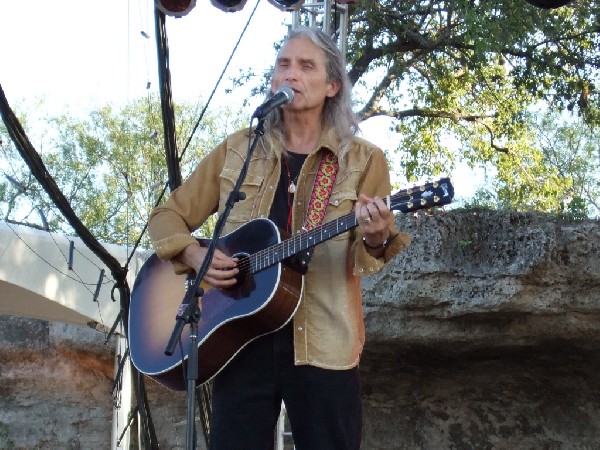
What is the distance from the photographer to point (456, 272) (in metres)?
5.70

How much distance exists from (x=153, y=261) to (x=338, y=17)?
3.34m

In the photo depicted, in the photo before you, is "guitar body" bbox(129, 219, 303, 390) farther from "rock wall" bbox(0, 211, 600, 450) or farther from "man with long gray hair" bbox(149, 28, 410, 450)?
"rock wall" bbox(0, 211, 600, 450)

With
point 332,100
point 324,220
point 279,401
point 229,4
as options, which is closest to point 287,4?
point 229,4

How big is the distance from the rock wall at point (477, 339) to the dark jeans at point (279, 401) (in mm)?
2927

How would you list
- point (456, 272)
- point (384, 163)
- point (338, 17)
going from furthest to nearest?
point (338, 17) → point (456, 272) → point (384, 163)

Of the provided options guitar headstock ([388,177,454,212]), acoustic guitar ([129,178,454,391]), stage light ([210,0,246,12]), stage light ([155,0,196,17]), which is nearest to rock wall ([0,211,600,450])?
stage light ([210,0,246,12])

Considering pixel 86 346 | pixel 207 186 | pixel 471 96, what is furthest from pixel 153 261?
pixel 471 96

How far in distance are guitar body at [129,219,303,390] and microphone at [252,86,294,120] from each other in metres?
0.36

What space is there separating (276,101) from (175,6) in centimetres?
224

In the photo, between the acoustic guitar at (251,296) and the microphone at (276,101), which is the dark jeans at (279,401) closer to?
the acoustic guitar at (251,296)

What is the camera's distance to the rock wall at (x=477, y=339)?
5.58 metres

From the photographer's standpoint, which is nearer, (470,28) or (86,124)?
(470,28)

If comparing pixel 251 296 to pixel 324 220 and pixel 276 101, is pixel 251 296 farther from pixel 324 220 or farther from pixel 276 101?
pixel 276 101

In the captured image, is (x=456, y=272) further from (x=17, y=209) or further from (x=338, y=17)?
(x=17, y=209)
